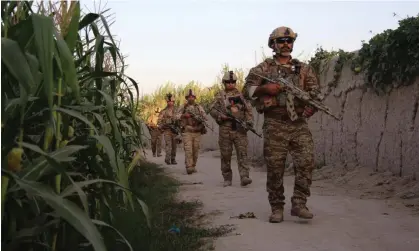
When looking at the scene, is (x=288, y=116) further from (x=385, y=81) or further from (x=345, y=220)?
(x=385, y=81)

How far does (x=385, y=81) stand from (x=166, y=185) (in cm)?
343

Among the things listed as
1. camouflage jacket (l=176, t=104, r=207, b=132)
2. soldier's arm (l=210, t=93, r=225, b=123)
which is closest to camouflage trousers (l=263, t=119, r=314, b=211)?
soldier's arm (l=210, t=93, r=225, b=123)

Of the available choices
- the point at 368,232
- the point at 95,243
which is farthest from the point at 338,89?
the point at 95,243

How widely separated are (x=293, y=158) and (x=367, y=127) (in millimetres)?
3866

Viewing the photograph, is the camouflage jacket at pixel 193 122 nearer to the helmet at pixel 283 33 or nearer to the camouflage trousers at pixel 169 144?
the camouflage trousers at pixel 169 144

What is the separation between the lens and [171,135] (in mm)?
14406

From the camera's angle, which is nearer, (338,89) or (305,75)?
(305,75)

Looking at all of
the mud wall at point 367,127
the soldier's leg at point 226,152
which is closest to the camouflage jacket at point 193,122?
the mud wall at point 367,127

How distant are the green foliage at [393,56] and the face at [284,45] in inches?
103

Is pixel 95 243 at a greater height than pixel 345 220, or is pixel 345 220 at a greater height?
pixel 95 243

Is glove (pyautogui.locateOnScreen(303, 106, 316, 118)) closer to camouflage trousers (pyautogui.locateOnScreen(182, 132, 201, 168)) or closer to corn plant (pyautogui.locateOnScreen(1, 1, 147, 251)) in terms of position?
corn plant (pyautogui.locateOnScreen(1, 1, 147, 251))

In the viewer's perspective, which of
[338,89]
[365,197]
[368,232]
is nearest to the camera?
[368,232]

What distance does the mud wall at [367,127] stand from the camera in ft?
23.9

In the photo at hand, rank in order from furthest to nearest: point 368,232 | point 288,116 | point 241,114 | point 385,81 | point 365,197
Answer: point 241,114 < point 385,81 < point 365,197 < point 288,116 < point 368,232
